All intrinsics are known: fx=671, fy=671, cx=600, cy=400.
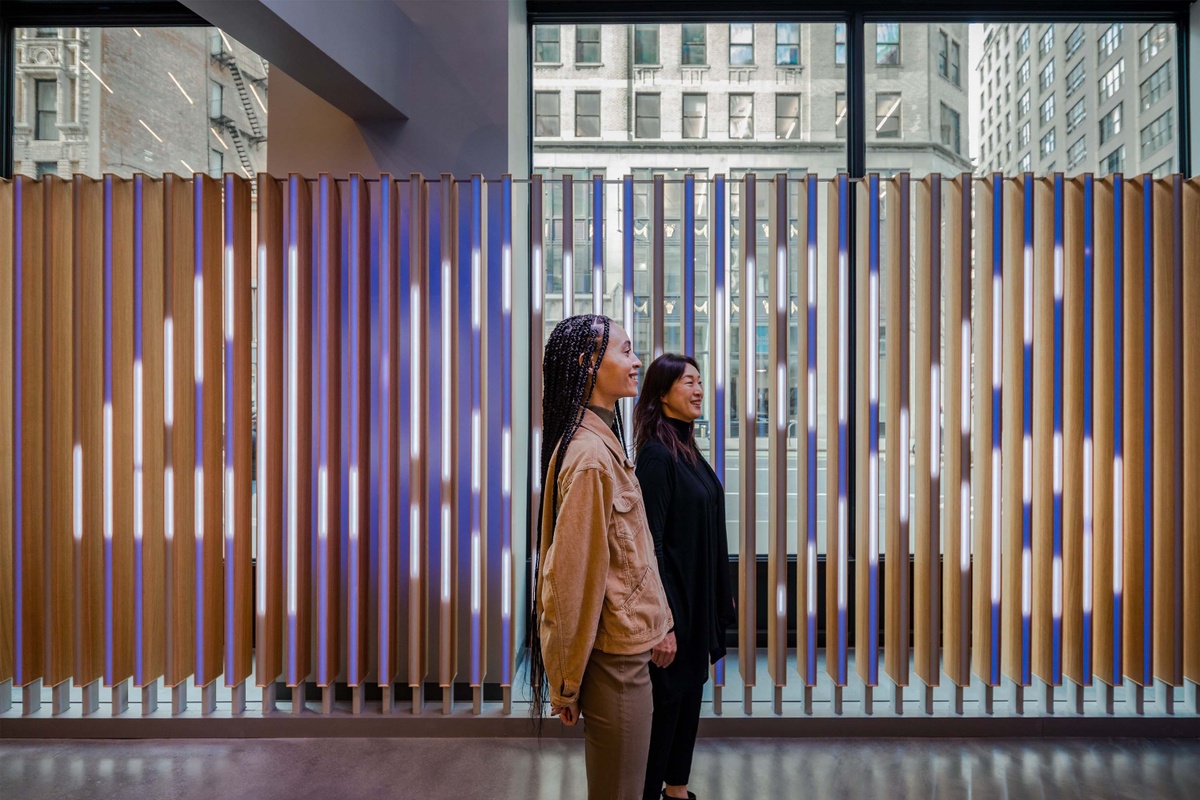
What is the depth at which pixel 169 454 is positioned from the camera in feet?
8.89

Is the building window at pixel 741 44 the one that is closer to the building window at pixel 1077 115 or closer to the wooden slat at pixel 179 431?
the building window at pixel 1077 115

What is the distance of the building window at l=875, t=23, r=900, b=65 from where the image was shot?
352 centimetres

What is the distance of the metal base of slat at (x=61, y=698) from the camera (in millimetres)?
2750

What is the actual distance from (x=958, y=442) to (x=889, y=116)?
6.09 ft

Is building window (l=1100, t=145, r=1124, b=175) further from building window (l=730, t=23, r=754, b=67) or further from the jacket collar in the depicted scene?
the jacket collar

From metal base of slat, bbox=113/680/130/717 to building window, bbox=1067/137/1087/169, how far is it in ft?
16.7

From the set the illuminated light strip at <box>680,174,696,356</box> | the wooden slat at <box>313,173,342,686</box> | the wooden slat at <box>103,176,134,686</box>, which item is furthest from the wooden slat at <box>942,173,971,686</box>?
the wooden slat at <box>103,176,134,686</box>

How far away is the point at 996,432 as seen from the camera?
269cm

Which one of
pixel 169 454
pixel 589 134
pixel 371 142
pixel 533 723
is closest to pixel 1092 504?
pixel 533 723

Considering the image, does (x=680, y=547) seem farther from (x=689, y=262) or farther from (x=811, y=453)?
(x=689, y=262)

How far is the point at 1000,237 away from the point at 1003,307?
11.0 inches

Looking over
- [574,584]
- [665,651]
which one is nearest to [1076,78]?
[665,651]

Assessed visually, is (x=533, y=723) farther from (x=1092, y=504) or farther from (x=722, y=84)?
(x=722, y=84)

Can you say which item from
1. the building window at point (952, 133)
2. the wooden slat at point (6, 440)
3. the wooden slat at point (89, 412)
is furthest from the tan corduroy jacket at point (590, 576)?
the building window at point (952, 133)
